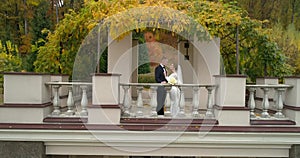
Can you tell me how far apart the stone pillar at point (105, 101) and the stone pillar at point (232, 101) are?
1489 mm

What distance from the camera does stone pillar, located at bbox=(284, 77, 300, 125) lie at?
5.00m

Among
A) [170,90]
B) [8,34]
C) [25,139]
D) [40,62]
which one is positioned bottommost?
[25,139]

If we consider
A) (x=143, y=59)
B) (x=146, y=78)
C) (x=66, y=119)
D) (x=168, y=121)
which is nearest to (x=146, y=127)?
(x=168, y=121)

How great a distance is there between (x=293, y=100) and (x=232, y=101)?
97 centimetres

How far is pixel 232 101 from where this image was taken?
4898 millimetres

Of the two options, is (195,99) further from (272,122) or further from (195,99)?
(272,122)

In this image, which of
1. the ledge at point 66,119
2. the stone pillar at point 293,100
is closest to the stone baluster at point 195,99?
the stone pillar at point 293,100

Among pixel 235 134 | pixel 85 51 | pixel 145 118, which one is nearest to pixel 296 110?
pixel 235 134

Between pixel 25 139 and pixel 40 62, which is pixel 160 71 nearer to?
pixel 25 139

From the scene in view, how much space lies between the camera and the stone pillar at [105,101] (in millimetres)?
4812

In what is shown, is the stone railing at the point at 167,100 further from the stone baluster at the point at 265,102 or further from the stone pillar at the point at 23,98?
the stone pillar at the point at 23,98

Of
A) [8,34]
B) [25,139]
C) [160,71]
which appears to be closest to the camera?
[25,139]

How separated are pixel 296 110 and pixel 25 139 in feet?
13.1

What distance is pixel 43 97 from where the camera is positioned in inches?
197
